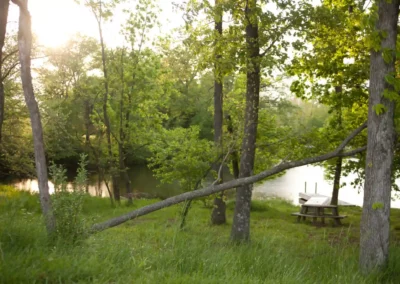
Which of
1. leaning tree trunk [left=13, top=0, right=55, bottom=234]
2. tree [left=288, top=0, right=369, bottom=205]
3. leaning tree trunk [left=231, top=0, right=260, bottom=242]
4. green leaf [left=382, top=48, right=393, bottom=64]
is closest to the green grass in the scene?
leaning tree trunk [left=13, top=0, right=55, bottom=234]

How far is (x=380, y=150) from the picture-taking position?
7.20 m

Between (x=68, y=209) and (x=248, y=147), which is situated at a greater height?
(x=248, y=147)

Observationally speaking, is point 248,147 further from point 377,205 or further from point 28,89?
point 28,89

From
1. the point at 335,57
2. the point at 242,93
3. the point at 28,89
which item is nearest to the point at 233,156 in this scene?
the point at 242,93

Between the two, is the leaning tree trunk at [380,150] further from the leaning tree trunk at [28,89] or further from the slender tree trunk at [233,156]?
the slender tree trunk at [233,156]

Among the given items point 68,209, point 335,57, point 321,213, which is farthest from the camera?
point 321,213

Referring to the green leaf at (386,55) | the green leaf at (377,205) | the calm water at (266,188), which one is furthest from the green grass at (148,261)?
the calm water at (266,188)

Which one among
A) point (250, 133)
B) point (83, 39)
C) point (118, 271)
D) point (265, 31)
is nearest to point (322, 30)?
point (265, 31)

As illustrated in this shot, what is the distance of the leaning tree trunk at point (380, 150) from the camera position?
7133 millimetres

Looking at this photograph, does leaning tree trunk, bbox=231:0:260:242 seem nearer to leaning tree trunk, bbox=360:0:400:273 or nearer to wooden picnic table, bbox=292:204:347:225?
leaning tree trunk, bbox=360:0:400:273

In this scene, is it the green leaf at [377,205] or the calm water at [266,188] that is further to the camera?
the calm water at [266,188]

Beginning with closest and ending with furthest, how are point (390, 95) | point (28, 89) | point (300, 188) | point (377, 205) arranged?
point (28, 89), point (390, 95), point (377, 205), point (300, 188)

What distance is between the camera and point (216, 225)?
14523mm

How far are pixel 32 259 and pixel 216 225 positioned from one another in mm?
11027
